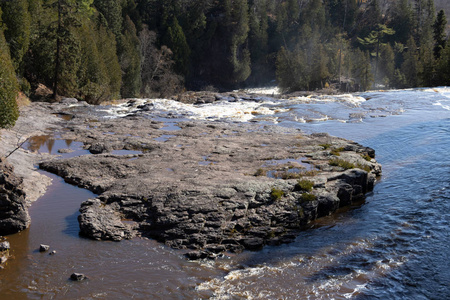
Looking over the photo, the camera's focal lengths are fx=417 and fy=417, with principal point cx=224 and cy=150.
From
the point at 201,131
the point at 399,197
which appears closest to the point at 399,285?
the point at 399,197

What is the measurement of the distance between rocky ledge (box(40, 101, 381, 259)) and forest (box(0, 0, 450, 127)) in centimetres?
636

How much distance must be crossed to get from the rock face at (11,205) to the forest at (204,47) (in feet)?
28.0

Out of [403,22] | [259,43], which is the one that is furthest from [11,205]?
[403,22]

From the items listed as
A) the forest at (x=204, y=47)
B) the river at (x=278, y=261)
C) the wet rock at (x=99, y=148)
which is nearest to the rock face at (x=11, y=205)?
the river at (x=278, y=261)

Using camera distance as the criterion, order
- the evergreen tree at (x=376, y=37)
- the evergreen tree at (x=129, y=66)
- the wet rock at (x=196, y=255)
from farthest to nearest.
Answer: the evergreen tree at (x=376, y=37)
the evergreen tree at (x=129, y=66)
the wet rock at (x=196, y=255)

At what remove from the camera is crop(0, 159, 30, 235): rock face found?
35.6ft

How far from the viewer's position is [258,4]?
94688 mm

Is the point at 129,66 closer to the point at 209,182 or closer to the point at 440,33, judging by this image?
the point at 209,182

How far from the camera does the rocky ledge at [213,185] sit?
453 inches

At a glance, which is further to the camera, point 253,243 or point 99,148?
point 99,148

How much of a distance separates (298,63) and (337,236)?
63789 mm

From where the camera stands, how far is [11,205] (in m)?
11.0

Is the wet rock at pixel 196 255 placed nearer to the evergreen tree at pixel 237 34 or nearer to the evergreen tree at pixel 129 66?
Answer: the evergreen tree at pixel 129 66

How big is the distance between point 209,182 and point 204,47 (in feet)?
254
